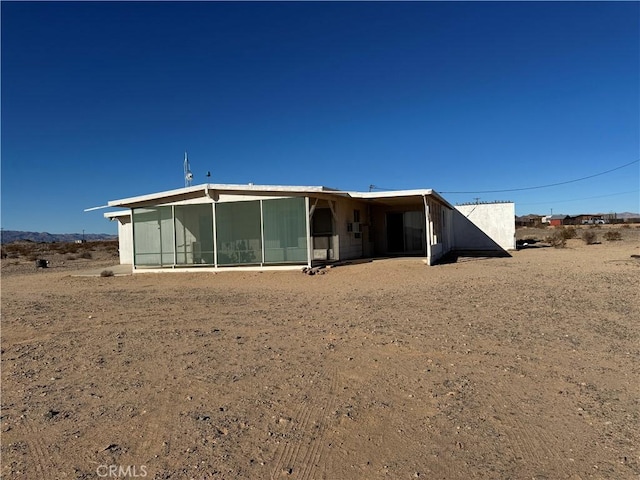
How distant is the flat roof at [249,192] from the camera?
15.0 metres

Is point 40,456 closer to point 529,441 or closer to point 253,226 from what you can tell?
point 529,441

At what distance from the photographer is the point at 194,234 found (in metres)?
16.8

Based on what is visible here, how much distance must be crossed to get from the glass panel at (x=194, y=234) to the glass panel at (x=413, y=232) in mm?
9276

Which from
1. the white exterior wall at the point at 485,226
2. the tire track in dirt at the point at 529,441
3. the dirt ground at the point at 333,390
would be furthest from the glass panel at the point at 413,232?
the tire track in dirt at the point at 529,441

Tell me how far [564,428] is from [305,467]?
194cm

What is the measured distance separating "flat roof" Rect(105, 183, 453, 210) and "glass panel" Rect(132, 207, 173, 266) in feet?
1.57

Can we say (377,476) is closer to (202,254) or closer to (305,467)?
(305,467)

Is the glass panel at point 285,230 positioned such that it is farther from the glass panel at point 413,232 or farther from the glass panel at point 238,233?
the glass panel at point 413,232

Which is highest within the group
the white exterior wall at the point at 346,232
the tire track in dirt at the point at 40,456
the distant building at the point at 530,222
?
the distant building at the point at 530,222

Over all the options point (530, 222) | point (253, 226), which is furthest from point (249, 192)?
point (530, 222)

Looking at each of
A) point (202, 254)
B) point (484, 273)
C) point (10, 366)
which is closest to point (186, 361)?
point (10, 366)

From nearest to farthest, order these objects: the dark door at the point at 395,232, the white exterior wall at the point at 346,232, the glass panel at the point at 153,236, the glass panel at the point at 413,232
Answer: the white exterior wall at the point at 346,232, the glass panel at the point at 153,236, the glass panel at the point at 413,232, the dark door at the point at 395,232

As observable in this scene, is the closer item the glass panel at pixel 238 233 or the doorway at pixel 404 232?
the glass panel at pixel 238 233

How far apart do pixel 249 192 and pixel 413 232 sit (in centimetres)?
891
